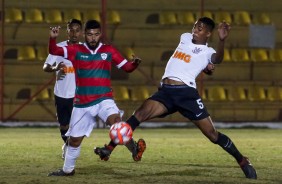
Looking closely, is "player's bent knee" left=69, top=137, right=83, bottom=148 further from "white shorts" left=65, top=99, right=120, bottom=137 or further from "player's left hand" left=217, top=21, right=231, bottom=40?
"player's left hand" left=217, top=21, right=231, bottom=40

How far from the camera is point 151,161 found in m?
14.1

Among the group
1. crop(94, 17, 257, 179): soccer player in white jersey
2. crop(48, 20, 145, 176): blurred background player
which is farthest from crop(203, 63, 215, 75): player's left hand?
crop(48, 20, 145, 176): blurred background player

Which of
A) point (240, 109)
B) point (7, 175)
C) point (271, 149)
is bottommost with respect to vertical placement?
point (240, 109)

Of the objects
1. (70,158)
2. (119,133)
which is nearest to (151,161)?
(70,158)

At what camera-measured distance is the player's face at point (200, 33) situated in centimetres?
1242

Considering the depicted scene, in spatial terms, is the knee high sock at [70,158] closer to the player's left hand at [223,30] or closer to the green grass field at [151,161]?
the green grass field at [151,161]

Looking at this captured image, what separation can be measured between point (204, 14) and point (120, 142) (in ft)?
48.1

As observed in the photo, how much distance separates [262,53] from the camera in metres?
25.9

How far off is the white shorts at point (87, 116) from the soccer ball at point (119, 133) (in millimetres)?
400

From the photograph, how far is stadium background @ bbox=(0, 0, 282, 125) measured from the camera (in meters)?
24.8

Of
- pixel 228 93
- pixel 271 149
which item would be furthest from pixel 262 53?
pixel 271 149

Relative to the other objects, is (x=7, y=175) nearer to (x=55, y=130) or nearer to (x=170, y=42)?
(x=55, y=130)

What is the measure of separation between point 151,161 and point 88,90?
8.25ft

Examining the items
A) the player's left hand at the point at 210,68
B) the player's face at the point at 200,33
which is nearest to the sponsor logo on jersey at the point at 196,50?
the player's face at the point at 200,33
